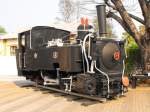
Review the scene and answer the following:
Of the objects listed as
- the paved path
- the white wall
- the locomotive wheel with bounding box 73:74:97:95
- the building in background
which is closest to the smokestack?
the locomotive wheel with bounding box 73:74:97:95

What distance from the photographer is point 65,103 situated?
11.1 metres

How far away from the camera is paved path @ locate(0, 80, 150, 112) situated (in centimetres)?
1001

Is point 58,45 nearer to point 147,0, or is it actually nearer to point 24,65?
point 24,65

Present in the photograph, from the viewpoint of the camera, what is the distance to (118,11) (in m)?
15.8

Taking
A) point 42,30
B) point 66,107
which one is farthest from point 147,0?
point 66,107

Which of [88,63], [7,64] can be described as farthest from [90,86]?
[7,64]

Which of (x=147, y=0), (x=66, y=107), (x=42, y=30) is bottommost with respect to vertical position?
(x=66, y=107)

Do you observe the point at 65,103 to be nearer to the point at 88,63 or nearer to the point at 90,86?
the point at 90,86

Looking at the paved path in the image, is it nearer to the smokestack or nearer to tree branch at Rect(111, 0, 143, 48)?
the smokestack

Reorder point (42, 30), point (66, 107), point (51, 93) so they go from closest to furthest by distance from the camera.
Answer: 1. point (66, 107)
2. point (51, 93)
3. point (42, 30)

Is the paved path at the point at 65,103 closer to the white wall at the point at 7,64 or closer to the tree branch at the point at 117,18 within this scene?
the tree branch at the point at 117,18

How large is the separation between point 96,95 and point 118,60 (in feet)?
4.57

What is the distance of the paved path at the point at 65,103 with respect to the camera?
394 inches

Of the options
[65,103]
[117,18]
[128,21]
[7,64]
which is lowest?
[65,103]
